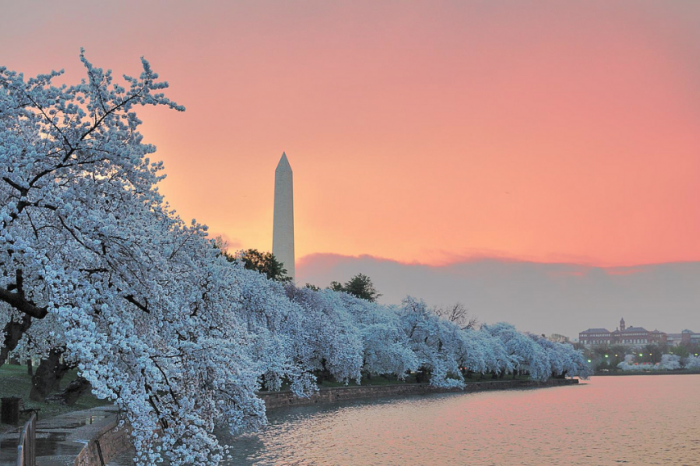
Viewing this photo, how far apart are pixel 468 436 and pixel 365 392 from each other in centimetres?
2657

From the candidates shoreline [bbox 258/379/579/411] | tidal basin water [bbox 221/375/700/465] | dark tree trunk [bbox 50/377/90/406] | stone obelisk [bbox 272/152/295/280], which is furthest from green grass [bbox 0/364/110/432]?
stone obelisk [bbox 272/152/295/280]

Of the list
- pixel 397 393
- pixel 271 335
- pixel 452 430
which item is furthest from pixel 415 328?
pixel 452 430

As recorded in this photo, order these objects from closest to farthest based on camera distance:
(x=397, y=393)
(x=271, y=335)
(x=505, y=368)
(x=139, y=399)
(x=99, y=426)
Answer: (x=139, y=399), (x=99, y=426), (x=271, y=335), (x=397, y=393), (x=505, y=368)

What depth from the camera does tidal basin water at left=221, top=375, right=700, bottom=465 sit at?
2911cm

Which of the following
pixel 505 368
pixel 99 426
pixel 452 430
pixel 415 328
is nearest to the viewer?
Answer: pixel 99 426

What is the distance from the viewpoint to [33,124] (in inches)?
484

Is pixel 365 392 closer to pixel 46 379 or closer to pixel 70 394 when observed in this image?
pixel 70 394

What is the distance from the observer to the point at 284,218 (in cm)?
8794

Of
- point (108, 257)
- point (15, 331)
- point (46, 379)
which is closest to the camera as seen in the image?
point (108, 257)

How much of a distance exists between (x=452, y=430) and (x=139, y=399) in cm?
3153

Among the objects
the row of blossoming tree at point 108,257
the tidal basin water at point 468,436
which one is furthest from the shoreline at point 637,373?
the row of blossoming tree at point 108,257

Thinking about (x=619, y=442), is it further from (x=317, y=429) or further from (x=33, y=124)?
(x=33, y=124)

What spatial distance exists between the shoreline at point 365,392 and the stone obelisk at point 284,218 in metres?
24.5

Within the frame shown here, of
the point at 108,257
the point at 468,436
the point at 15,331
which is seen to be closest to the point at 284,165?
the point at 468,436
